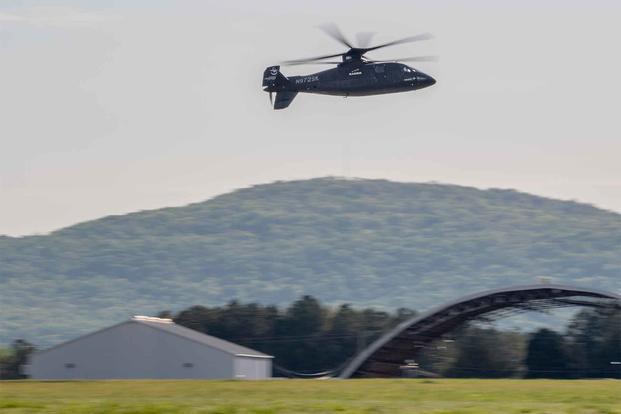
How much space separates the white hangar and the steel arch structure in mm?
11345

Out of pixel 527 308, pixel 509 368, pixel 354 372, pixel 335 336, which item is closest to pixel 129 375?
pixel 354 372

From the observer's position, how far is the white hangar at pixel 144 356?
83.9 metres

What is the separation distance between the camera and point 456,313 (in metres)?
98.1

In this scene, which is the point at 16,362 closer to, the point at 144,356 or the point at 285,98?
the point at 144,356

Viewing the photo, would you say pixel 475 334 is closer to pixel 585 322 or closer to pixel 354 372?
pixel 585 322

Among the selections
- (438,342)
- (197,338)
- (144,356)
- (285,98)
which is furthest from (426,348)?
(285,98)

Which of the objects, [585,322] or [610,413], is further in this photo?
[585,322]

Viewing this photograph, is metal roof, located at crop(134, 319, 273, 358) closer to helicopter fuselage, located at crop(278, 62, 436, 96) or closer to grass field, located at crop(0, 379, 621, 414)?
helicopter fuselage, located at crop(278, 62, 436, 96)

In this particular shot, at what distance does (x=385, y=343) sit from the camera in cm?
9756

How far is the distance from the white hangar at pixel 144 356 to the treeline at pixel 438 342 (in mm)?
25118

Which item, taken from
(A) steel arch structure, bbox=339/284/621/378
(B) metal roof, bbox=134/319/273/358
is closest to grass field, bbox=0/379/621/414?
(B) metal roof, bbox=134/319/273/358

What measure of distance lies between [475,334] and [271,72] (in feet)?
212

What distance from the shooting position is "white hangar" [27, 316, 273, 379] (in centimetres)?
8394

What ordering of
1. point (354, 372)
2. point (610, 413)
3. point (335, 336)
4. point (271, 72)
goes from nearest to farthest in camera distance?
point (610, 413), point (271, 72), point (354, 372), point (335, 336)
